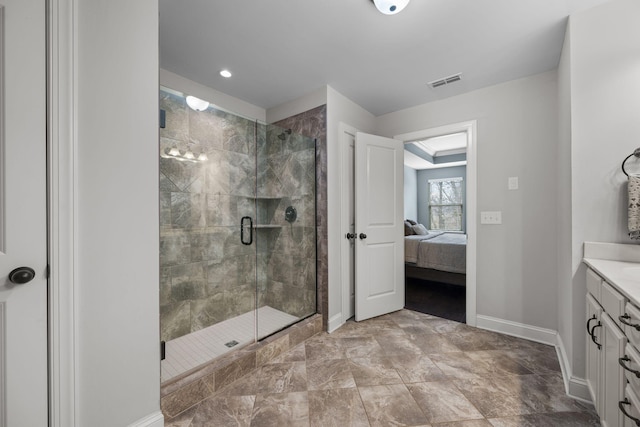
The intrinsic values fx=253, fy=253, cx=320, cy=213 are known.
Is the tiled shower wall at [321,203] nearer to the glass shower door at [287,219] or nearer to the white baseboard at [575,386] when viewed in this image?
the glass shower door at [287,219]

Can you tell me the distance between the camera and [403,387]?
167 cm

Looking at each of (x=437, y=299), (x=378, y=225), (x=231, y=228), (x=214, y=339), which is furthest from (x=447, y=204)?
(x=214, y=339)

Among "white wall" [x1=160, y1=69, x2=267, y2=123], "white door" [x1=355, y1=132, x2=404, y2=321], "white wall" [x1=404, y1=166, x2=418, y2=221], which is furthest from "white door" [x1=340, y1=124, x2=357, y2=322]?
"white wall" [x1=404, y1=166, x2=418, y2=221]

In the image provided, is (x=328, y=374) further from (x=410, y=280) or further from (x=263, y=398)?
(x=410, y=280)

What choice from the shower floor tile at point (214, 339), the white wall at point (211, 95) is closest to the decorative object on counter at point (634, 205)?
the shower floor tile at point (214, 339)

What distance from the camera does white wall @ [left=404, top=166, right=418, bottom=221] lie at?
697 cm

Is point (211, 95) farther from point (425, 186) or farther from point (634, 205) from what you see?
point (425, 186)

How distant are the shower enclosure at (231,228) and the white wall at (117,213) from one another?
0.97 metres

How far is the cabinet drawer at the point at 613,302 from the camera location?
101 cm

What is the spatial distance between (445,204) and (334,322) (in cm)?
568

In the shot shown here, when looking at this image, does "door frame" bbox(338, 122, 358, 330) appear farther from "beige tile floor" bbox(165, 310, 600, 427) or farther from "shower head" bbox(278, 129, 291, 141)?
"shower head" bbox(278, 129, 291, 141)

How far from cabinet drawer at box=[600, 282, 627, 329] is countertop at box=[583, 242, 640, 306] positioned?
4 centimetres

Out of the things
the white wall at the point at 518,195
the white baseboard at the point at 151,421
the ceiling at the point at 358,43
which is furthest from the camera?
the white wall at the point at 518,195

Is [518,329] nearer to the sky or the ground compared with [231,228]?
nearer to the ground
